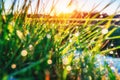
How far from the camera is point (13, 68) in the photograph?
5.21 ft

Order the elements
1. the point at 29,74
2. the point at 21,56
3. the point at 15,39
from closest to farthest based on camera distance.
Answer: the point at 29,74 < the point at 21,56 < the point at 15,39

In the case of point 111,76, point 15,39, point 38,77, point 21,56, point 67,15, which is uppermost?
point 67,15

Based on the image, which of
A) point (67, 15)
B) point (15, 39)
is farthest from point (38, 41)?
point (67, 15)

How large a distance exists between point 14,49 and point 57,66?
271 millimetres

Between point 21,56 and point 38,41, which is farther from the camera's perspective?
point 38,41

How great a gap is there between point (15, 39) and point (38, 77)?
376 mm

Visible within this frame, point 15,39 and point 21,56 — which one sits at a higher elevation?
point 15,39

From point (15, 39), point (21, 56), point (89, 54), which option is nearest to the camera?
point (21, 56)

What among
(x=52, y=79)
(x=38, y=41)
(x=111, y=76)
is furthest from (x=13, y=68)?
(x=111, y=76)

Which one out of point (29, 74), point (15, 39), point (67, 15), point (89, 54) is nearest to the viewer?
point (29, 74)

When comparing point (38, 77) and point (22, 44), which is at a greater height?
point (22, 44)

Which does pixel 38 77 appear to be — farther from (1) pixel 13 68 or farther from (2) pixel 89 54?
(2) pixel 89 54

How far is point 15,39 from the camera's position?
182 centimetres

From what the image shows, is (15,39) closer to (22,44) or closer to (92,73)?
(22,44)
